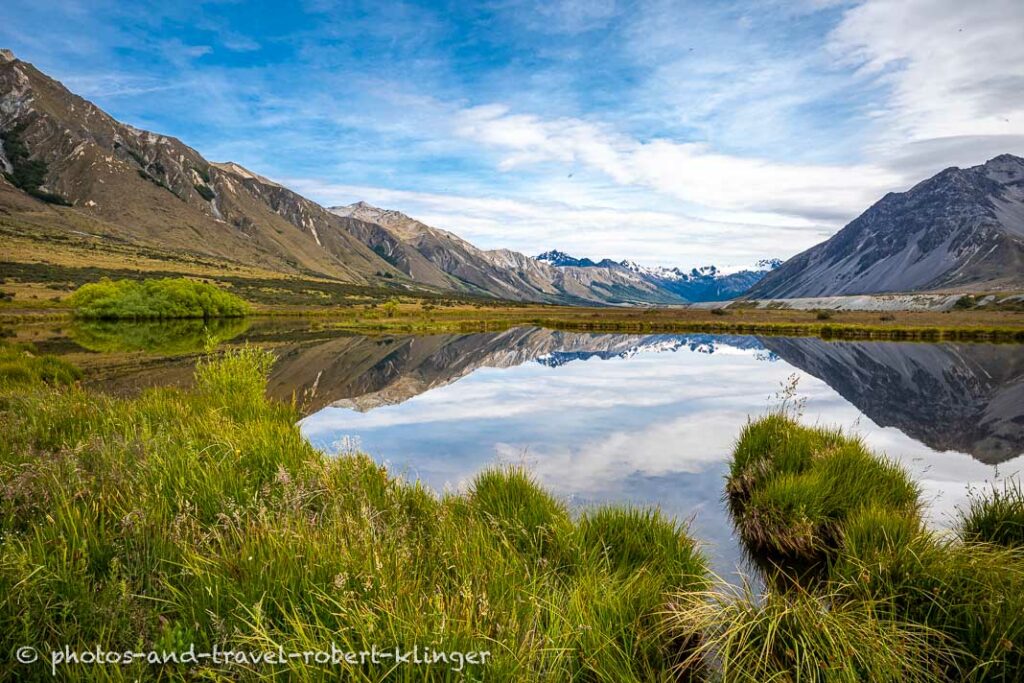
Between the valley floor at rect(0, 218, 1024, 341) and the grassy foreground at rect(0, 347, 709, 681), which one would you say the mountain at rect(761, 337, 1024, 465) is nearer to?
the grassy foreground at rect(0, 347, 709, 681)

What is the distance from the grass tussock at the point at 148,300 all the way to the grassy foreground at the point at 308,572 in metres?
90.9

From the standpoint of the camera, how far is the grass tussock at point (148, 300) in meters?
82.5

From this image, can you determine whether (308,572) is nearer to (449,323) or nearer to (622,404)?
(622,404)

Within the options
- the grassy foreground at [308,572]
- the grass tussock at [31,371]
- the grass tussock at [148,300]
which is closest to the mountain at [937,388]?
the grassy foreground at [308,572]

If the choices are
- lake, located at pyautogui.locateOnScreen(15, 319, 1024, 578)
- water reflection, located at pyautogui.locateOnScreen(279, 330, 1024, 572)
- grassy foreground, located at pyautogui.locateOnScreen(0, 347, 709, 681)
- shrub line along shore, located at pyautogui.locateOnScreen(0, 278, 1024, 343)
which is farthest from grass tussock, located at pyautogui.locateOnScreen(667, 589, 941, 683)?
shrub line along shore, located at pyautogui.locateOnScreen(0, 278, 1024, 343)

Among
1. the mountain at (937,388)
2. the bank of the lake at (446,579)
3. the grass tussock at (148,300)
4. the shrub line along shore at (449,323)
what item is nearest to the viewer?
the bank of the lake at (446,579)

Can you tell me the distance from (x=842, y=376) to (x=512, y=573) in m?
38.4

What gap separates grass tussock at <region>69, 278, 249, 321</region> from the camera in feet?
271

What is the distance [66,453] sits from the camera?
24.5 ft

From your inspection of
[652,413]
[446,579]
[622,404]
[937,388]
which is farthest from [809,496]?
[937,388]

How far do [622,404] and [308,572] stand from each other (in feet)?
76.3

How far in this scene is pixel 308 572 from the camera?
4.41m

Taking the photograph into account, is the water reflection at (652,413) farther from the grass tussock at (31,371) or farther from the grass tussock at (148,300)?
the grass tussock at (148,300)

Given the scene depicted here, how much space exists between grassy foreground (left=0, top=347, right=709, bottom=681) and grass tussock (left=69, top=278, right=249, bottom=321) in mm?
90855
